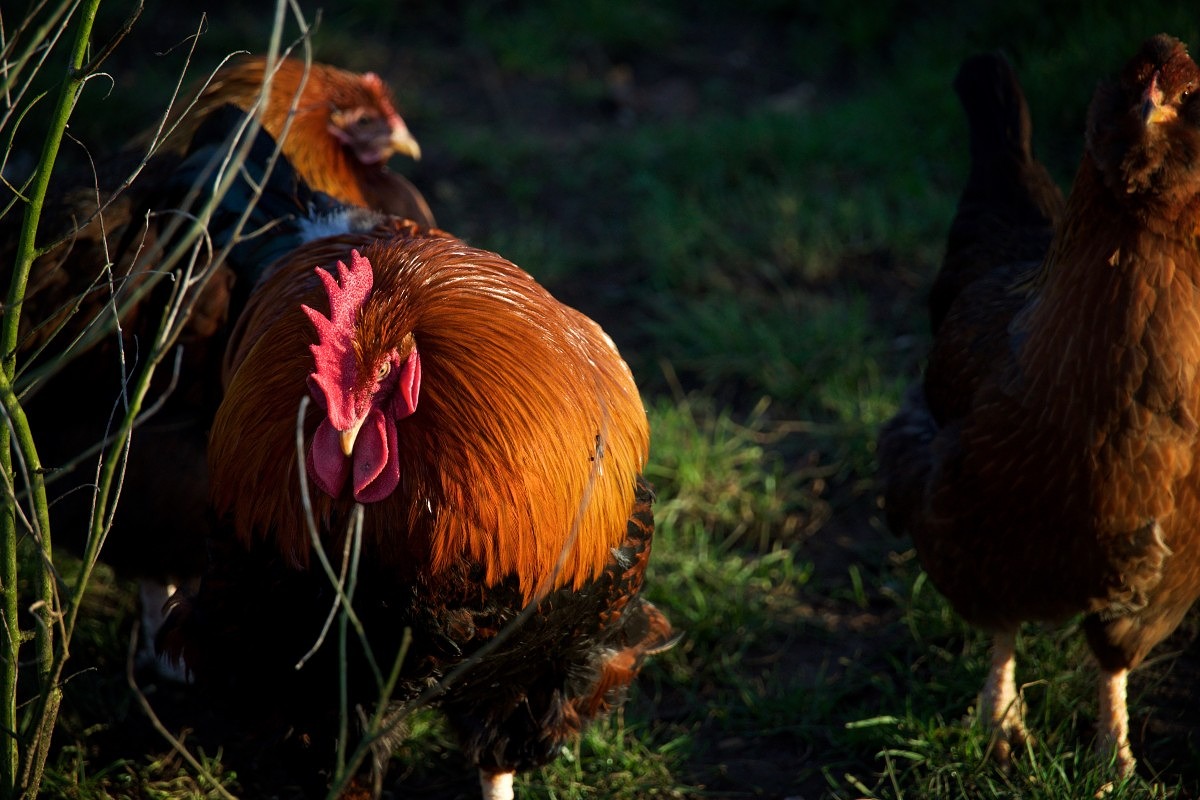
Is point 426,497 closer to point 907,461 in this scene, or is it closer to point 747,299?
point 907,461

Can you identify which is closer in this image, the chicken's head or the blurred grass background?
the blurred grass background

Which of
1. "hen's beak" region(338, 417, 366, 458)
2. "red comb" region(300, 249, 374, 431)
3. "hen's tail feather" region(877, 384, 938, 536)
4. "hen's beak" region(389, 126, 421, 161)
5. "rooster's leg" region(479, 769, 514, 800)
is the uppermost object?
"red comb" region(300, 249, 374, 431)

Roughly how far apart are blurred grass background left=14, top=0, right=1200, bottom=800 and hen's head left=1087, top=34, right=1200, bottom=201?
1.60 m

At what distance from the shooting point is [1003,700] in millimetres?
3408

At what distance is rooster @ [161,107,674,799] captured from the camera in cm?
237

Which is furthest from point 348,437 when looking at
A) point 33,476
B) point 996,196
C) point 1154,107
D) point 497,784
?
point 996,196

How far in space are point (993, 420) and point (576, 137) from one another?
14.8 feet

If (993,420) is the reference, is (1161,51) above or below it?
above

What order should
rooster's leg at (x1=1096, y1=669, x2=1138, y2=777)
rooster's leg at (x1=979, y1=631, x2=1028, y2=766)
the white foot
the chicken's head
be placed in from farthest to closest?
1. the chicken's head
2. the white foot
3. rooster's leg at (x1=979, y1=631, x2=1028, y2=766)
4. rooster's leg at (x1=1096, y1=669, x2=1138, y2=777)

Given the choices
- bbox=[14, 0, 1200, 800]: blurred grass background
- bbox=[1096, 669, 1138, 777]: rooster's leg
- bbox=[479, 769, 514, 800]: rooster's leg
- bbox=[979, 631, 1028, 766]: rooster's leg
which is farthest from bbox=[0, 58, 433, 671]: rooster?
bbox=[1096, 669, 1138, 777]: rooster's leg

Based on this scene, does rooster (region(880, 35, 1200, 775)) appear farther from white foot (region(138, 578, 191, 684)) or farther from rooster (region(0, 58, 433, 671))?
white foot (region(138, 578, 191, 684))

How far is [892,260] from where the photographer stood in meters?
5.69

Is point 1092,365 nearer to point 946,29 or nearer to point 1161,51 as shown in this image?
point 1161,51

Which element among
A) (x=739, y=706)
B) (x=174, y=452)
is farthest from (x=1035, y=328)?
(x=174, y=452)
